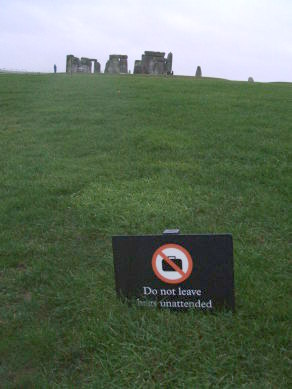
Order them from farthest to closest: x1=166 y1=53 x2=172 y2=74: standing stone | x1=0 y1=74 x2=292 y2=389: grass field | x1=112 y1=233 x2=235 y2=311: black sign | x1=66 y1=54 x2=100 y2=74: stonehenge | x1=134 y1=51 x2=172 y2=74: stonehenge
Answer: x1=66 y1=54 x2=100 y2=74: stonehenge < x1=166 y1=53 x2=172 y2=74: standing stone < x1=134 y1=51 x2=172 y2=74: stonehenge < x1=112 y1=233 x2=235 y2=311: black sign < x1=0 y1=74 x2=292 y2=389: grass field

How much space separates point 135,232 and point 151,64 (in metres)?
20.7

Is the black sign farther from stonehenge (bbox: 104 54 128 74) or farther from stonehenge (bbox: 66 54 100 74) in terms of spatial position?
stonehenge (bbox: 66 54 100 74)

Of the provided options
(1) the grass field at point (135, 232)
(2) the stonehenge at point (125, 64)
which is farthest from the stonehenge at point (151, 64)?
(1) the grass field at point (135, 232)

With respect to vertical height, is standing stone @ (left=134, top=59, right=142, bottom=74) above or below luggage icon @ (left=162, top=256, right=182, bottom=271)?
above

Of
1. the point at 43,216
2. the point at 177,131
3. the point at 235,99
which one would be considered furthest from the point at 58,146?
the point at 235,99

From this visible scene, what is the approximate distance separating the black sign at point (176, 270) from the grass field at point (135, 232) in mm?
81

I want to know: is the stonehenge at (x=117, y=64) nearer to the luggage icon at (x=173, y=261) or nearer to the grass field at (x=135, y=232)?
the grass field at (x=135, y=232)

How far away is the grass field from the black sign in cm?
8

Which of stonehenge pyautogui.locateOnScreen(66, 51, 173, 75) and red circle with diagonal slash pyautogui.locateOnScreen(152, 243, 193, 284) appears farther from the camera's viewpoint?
stonehenge pyautogui.locateOnScreen(66, 51, 173, 75)

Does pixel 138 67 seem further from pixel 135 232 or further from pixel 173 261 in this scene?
pixel 173 261

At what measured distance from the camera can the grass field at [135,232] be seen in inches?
91.4

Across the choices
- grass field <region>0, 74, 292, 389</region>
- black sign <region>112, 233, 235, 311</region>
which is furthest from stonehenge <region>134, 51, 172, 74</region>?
black sign <region>112, 233, 235, 311</region>

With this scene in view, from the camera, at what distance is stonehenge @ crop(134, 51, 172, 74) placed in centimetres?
2353

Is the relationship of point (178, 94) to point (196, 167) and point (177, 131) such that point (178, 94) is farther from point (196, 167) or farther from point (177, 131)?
point (196, 167)
